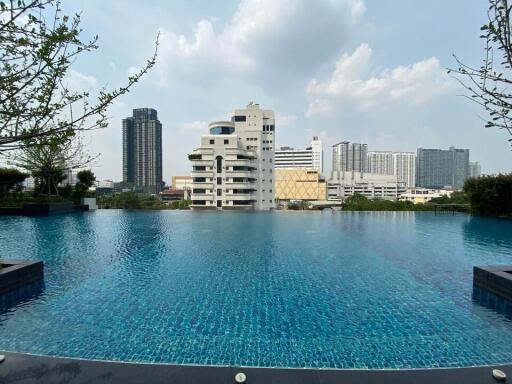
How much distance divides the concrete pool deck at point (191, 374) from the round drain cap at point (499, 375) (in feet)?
0.14

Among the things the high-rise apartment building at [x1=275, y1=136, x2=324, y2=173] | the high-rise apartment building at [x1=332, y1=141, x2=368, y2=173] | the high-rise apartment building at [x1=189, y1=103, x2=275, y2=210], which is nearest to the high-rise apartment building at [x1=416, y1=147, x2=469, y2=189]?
the high-rise apartment building at [x1=332, y1=141, x2=368, y2=173]

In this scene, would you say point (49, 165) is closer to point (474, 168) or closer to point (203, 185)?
point (203, 185)

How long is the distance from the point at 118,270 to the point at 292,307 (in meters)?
4.84

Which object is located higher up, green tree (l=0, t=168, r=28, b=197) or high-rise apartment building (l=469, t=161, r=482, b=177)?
high-rise apartment building (l=469, t=161, r=482, b=177)

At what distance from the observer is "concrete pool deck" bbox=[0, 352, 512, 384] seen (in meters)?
2.96

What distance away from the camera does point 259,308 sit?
558cm

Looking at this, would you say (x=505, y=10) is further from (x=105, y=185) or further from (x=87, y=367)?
(x=105, y=185)

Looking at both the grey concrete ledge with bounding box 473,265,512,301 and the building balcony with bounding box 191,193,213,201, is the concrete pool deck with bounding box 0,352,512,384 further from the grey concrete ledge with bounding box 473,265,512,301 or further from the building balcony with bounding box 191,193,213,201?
the building balcony with bounding box 191,193,213,201

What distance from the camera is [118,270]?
7.95 meters

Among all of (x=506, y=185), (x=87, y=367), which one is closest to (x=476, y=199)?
(x=506, y=185)

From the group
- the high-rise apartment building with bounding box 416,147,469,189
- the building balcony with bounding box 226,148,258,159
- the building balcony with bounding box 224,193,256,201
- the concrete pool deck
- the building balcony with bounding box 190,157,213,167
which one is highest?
the high-rise apartment building with bounding box 416,147,469,189

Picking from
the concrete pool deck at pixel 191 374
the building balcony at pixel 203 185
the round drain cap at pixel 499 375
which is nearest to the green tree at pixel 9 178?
the building balcony at pixel 203 185

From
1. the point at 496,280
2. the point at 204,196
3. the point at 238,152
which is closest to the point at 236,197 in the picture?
the point at 204,196

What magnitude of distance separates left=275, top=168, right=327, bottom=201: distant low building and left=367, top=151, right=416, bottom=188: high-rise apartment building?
70.1 m
